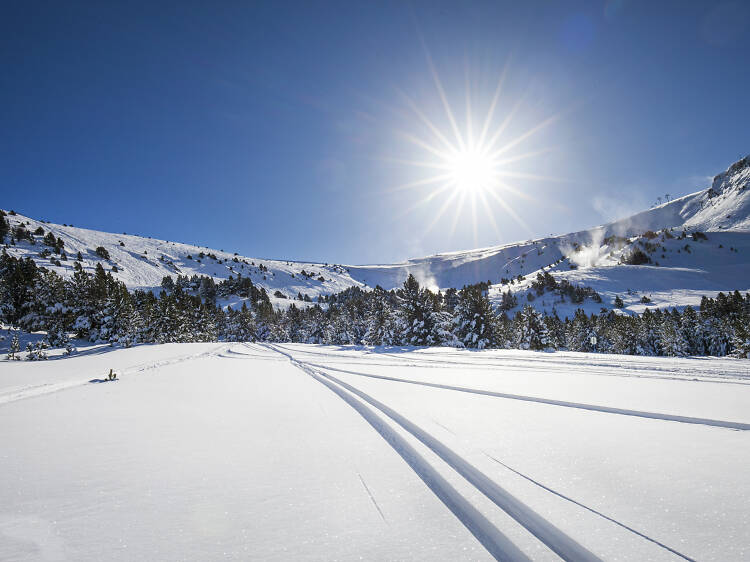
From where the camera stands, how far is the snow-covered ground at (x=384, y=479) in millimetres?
1816

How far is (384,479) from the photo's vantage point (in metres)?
2.69

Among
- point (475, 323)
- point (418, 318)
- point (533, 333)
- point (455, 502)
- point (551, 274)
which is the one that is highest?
point (551, 274)

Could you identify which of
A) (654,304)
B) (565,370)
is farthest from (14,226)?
(654,304)

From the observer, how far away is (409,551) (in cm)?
180

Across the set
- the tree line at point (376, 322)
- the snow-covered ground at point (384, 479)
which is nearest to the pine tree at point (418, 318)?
the tree line at point (376, 322)

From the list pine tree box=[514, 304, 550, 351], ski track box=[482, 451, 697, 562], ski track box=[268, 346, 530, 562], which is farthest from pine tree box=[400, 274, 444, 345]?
ski track box=[482, 451, 697, 562]

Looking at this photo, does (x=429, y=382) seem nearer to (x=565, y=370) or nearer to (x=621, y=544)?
(x=565, y=370)

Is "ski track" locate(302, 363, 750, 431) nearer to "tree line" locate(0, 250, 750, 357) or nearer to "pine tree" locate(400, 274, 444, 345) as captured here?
"tree line" locate(0, 250, 750, 357)

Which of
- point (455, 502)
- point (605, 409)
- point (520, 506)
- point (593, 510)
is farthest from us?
point (605, 409)

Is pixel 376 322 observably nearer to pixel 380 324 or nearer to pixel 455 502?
pixel 380 324

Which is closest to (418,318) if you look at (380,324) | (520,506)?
(380,324)

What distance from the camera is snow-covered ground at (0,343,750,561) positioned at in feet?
5.96

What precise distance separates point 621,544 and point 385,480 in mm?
1612

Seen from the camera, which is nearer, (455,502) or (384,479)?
(455,502)
